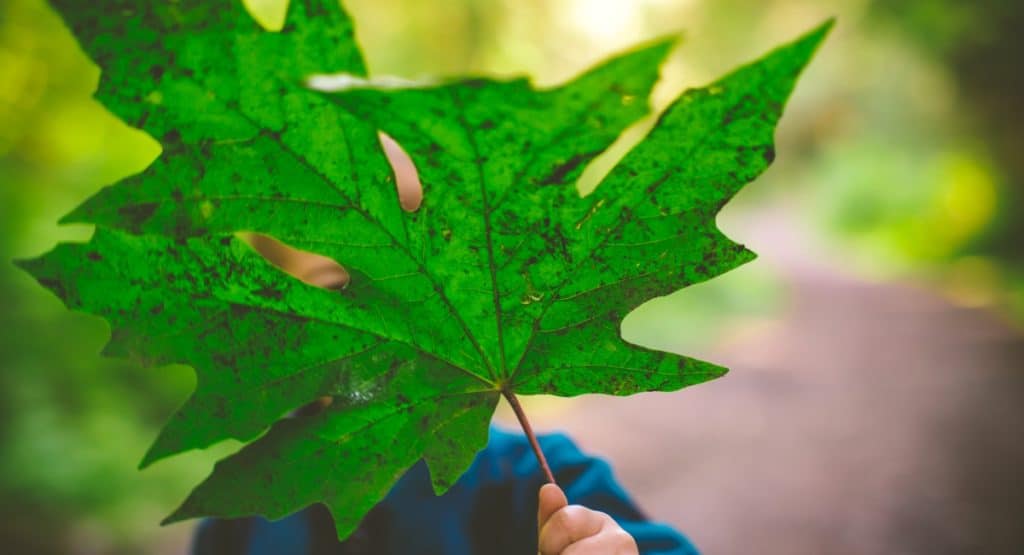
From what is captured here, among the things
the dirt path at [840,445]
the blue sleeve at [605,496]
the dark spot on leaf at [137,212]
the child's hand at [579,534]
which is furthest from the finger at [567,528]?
the dirt path at [840,445]

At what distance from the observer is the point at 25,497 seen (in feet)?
12.9

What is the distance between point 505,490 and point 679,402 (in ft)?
17.9

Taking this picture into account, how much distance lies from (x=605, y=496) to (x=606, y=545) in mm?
499

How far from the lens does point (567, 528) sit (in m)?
0.68

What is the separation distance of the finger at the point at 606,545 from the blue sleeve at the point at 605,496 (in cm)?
40

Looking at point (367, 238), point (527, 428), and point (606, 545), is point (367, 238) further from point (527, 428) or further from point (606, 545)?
point (606, 545)

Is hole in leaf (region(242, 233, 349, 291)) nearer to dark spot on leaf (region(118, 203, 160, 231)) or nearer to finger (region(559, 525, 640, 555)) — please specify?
dark spot on leaf (region(118, 203, 160, 231))

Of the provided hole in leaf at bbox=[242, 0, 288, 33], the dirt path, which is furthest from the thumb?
hole in leaf at bbox=[242, 0, 288, 33]

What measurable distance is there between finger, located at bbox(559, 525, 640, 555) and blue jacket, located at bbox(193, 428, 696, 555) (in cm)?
47

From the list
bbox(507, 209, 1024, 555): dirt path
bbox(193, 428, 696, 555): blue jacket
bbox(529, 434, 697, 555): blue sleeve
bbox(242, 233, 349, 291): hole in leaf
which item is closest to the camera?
bbox(529, 434, 697, 555): blue sleeve

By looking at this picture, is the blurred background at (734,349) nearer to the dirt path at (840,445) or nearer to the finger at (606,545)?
the dirt path at (840,445)

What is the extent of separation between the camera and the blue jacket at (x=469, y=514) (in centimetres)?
121

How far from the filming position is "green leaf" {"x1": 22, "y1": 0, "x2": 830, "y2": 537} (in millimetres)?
557

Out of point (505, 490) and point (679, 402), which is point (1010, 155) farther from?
point (505, 490)
